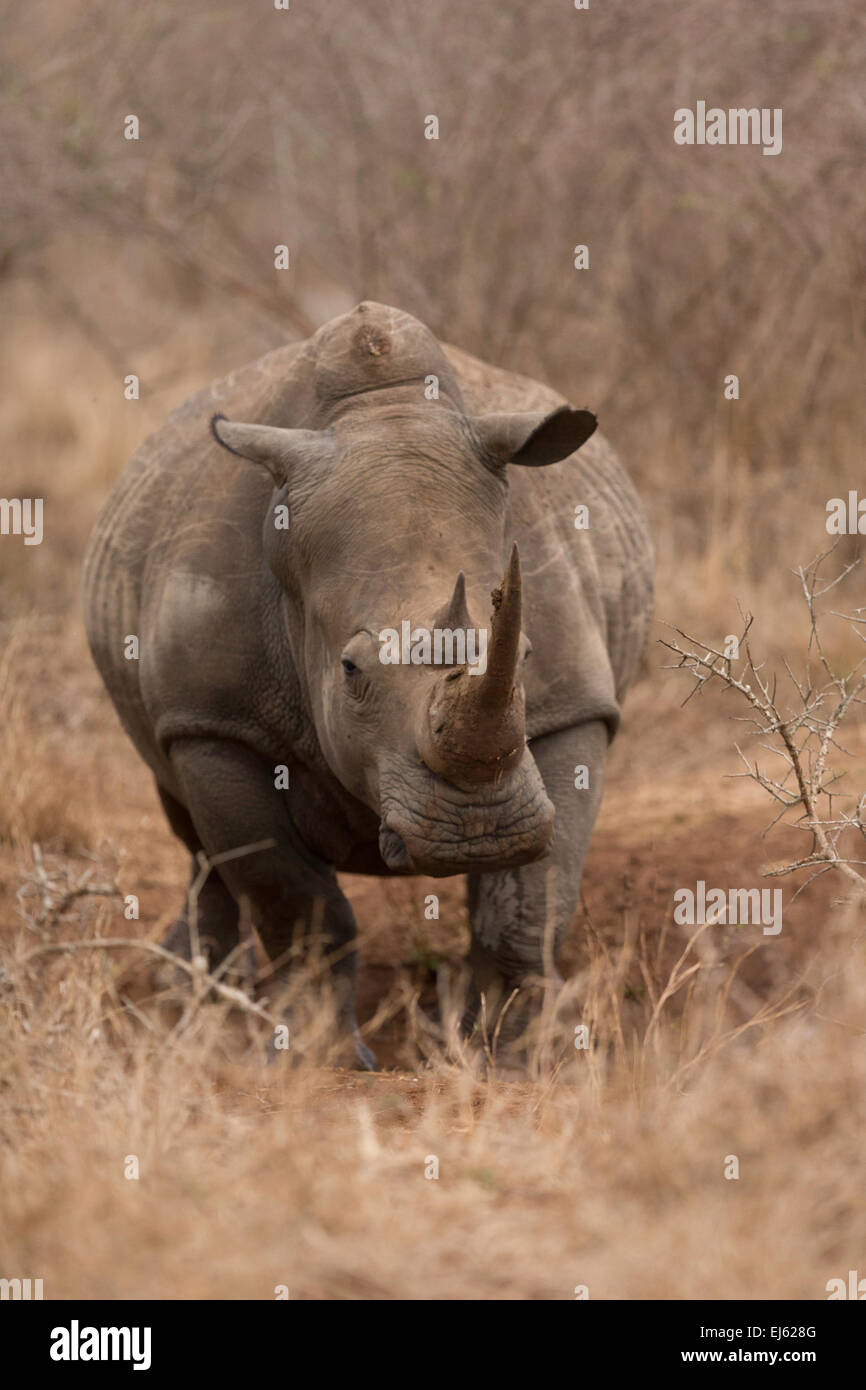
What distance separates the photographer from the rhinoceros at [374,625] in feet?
13.9

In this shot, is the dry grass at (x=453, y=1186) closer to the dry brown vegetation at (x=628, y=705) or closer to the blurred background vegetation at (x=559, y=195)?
the dry brown vegetation at (x=628, y=705)

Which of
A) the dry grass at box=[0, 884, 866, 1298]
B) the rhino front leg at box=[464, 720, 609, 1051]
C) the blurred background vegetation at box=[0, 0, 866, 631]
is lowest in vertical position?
the dry grass at box=[0, 884, 866, 1298]

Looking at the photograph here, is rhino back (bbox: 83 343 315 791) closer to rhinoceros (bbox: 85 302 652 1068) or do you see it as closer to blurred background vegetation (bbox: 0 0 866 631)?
rhinoceros (bbox: 85 302 652 1068)

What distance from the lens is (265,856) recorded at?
212 inches

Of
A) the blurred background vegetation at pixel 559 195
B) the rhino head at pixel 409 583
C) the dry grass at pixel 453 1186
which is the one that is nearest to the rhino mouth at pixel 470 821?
the rhino head at pixel 409 583

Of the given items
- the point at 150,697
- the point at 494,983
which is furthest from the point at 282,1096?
the point at 150,697

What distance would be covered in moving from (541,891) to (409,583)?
1164 mm

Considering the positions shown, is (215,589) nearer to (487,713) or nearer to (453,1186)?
(487,713)

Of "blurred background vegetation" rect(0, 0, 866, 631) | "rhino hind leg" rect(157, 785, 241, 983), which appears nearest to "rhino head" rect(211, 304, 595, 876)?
"rhino hind leg" rect(157, 785, 241, 983)

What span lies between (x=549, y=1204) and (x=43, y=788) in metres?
4.85

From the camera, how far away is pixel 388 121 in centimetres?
1103

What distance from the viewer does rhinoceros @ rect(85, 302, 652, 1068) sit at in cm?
425

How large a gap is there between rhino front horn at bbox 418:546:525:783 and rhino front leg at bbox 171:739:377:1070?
1262 mm
